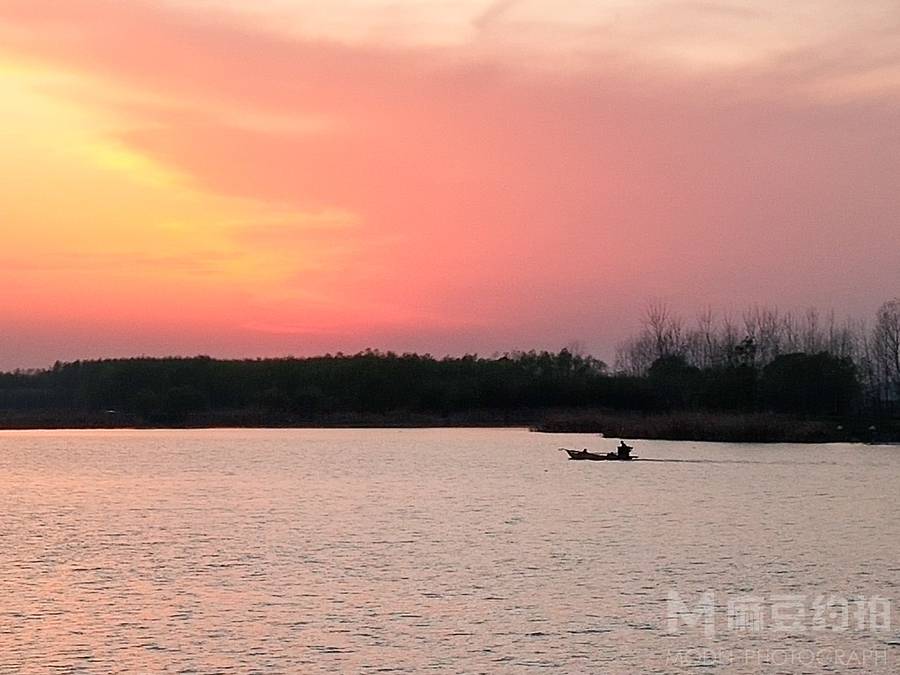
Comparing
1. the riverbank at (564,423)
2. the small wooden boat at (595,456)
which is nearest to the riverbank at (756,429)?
the riverbank at (564,423)

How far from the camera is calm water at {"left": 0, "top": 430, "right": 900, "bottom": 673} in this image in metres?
18.1

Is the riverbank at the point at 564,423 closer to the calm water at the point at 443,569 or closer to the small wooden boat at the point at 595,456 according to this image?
the small wooden boat at the point at 595,456

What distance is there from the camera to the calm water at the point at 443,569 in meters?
18.1

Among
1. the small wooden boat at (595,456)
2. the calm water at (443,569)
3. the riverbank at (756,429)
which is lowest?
the calm water at (443,569)

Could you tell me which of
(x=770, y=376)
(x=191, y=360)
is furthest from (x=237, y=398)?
(x=770, y=376)

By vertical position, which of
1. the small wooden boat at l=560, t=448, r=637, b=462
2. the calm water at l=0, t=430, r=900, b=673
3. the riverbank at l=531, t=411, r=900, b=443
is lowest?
the calm water at l=0, t=430, r=900, b=673

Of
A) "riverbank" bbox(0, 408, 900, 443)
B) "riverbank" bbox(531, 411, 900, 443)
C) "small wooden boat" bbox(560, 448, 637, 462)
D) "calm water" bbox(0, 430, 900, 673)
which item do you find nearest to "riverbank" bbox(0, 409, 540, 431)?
"riverbank" bbox(0, 408, 900, 443)

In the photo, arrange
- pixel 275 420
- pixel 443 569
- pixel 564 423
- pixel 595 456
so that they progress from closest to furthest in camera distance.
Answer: pixel 443 569, pixel 595 456, pixel 564 423, pixel 275 420

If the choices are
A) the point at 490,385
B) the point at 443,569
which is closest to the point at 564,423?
the point at 490,385

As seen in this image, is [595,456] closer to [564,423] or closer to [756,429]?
[756,429]

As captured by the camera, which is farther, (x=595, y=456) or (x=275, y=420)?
(x=275, y=420)

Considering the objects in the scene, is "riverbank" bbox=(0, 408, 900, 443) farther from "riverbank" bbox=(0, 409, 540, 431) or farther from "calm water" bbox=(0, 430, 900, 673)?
"calm water" bbox=(0, 430, 900, 673)

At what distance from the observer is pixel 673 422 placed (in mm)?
72438

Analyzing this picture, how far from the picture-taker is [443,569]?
25922 mm
